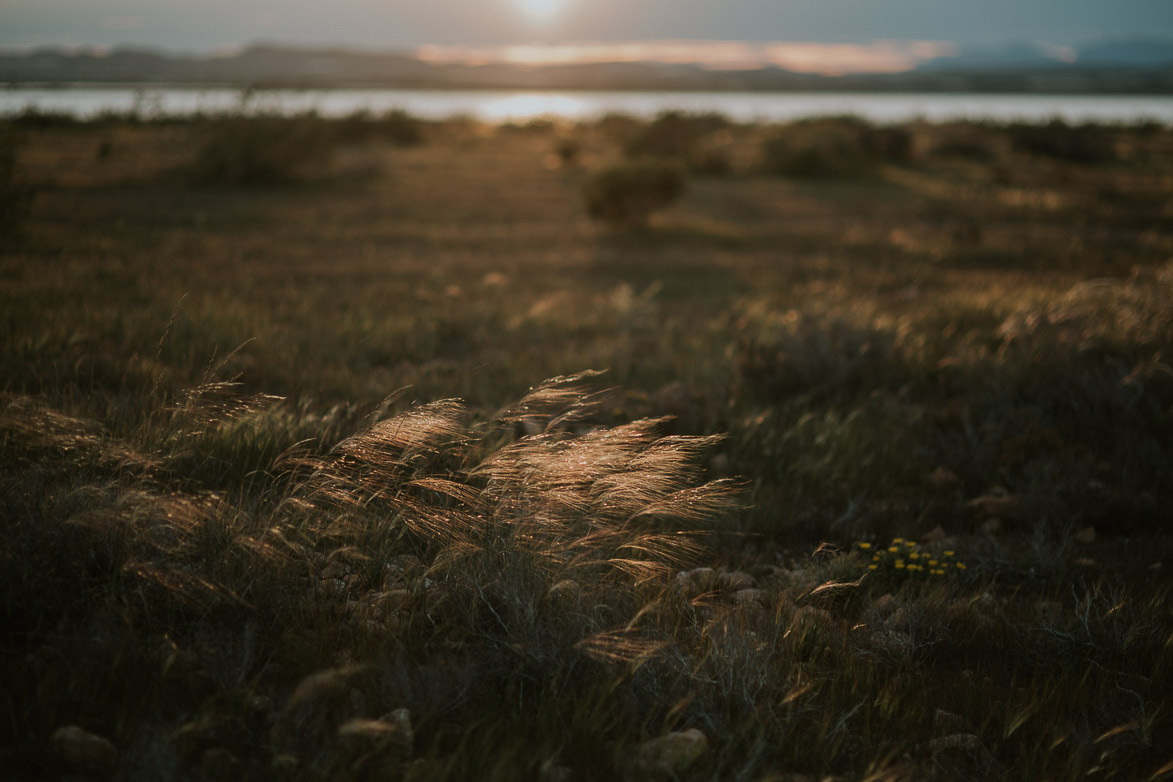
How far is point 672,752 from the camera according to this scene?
2076 mm

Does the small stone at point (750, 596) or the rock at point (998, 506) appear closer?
the small stone at point (750, 596)

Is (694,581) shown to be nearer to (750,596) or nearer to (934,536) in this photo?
(750,596)

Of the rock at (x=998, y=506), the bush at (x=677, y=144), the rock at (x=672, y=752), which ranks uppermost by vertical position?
the bush at (x=677, y=144)

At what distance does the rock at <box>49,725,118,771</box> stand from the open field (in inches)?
0.5

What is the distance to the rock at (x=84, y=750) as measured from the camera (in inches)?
74.5

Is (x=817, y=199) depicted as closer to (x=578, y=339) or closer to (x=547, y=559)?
(x=578, y=339)

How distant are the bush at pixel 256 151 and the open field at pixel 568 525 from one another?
28.4 ft

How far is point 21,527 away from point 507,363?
3.64m

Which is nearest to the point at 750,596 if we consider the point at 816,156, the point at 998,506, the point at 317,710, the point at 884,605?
the point at 884,605

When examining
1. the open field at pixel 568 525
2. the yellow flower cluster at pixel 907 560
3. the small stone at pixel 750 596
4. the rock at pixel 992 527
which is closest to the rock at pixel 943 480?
the open field at pixel 568 525

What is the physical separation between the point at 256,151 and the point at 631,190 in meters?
9.83

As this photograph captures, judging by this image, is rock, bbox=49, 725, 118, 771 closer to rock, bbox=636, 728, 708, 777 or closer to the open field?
the open field

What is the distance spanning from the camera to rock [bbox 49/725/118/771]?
1892 millimetres

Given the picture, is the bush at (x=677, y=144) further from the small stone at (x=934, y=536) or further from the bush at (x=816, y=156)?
the small stone at (x=934, y=536)
